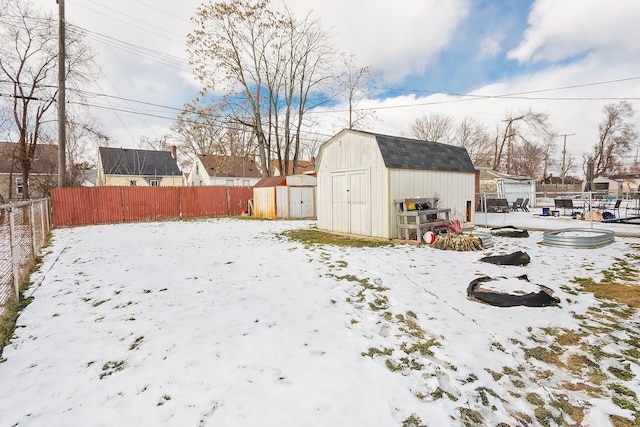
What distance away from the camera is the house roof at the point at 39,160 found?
20.3m

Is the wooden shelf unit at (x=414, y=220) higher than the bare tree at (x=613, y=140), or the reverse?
the bare tree at (x=613, y=140)

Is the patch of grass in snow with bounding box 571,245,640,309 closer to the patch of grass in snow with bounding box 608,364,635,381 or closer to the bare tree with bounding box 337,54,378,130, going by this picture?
the patch of grass in snow with bounding box 608,364,635,381

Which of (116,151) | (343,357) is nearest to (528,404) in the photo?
(343,357)

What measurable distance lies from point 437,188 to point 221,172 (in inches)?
1230

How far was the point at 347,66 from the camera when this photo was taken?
24.1m

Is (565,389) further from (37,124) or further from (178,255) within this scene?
(37,124)

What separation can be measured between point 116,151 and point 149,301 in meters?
34.3

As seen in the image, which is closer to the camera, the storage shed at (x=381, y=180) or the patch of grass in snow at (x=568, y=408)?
the patch of grass in snow at (x=568, y=408)

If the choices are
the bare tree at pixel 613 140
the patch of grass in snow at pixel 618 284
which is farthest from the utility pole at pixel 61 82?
the bare tree at pixel 613 140

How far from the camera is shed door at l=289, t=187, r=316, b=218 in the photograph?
16.9 metres

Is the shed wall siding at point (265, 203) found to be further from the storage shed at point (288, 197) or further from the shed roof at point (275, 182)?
the shed roof at point (275, 182)

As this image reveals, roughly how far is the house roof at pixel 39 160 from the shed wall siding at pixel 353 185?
1917 centimetres

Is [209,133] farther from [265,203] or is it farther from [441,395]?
[441,395]

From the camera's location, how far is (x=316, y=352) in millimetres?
2807
